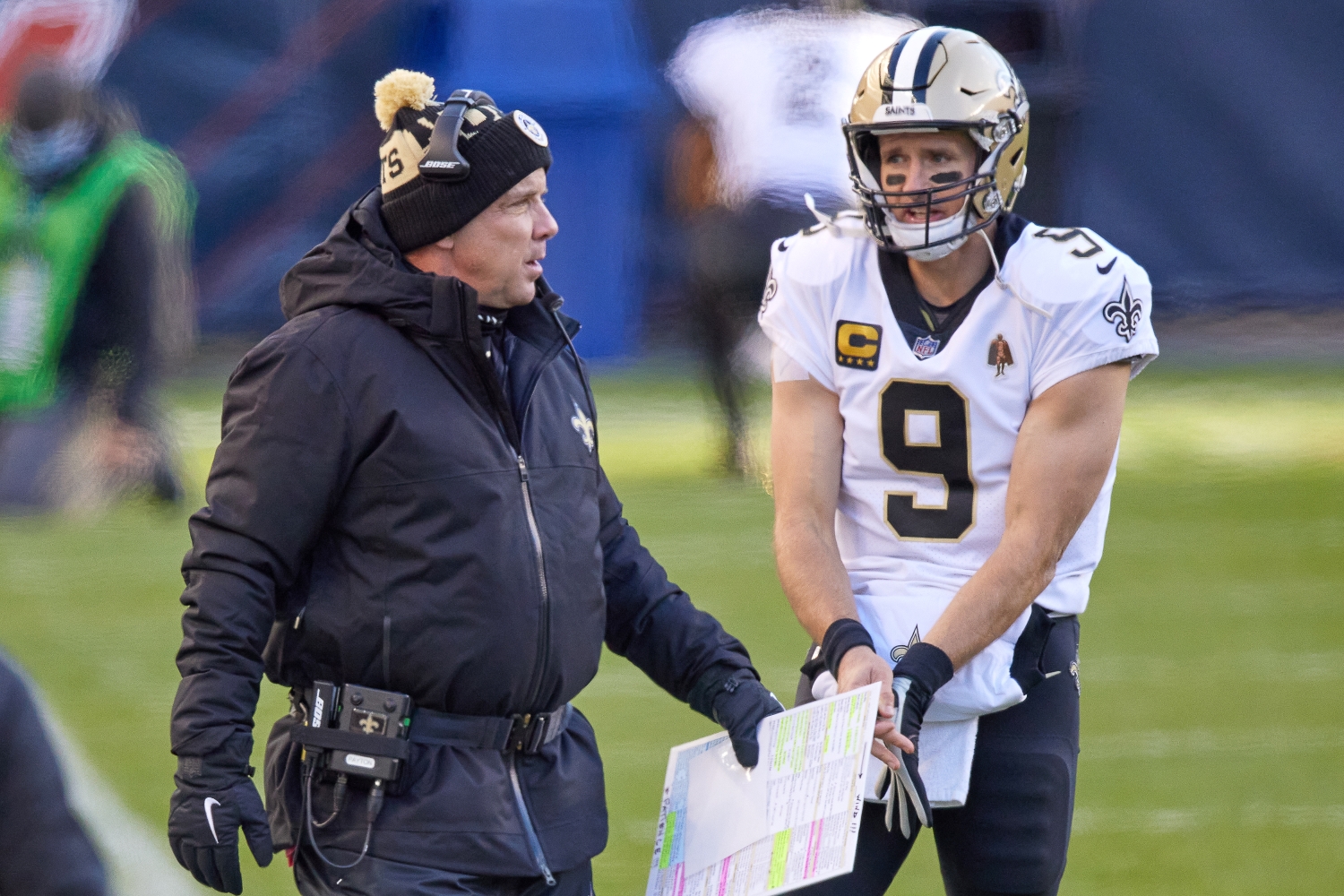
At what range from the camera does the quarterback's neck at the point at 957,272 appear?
2.77 m

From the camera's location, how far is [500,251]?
254cm

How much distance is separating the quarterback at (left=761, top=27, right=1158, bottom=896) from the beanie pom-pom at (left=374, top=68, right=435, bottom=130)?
670mm

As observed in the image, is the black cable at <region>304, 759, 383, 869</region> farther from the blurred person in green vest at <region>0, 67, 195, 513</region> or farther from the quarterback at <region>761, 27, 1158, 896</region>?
the blurred person in green vest at <region>0, 67, 195, 513</region>

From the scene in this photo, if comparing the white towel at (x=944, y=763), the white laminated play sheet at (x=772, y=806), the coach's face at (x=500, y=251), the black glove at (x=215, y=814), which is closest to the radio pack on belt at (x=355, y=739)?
the black glove at (x=215, y=814)

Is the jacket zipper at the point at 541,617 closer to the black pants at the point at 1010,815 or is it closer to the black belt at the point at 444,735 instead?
the black belt at the point at 444,735

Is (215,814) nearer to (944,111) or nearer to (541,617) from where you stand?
(541,617)

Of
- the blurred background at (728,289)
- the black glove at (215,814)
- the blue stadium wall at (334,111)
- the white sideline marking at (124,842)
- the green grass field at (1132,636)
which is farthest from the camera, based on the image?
the blue stadium wall at (334,111)

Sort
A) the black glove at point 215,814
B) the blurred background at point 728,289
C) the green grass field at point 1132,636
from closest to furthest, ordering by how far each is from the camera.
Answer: the black glove at point 215,814 → the green grass field at point 1132,636 → the blurred background at point 728,289

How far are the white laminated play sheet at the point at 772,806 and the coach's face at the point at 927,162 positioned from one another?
801 mm

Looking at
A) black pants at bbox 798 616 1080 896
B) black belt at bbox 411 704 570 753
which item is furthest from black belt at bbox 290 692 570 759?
black pants at bbox 798 616 1080 896

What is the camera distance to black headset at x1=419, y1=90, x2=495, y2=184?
8.12 ft

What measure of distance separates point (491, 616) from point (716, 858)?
0.52 meters

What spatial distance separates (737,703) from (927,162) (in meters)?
0.91

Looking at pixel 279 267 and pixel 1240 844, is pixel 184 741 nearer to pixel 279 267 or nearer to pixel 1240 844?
pixel 1240 844
